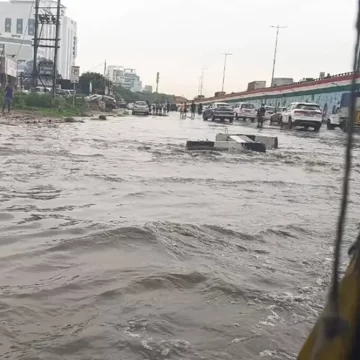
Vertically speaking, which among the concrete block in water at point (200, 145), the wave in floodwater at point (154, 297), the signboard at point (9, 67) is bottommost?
the wave in floodwater at point (154, 297)

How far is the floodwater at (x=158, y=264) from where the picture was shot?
2664 millimetres

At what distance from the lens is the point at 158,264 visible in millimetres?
3844

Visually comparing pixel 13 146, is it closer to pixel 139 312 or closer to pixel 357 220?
pixel 357 220

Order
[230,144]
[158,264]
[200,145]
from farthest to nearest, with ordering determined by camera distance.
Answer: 1. [230,144]
2. [200,145]
3. [158,264]

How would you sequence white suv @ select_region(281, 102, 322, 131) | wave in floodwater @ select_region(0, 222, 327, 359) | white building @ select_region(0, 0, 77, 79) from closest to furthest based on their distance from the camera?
wave in floodwater @ select_region(0, 222, 327, 359), white suv @ select_region(281, 102, 322, 131), white building @ select_region(0, 0, 77, 79)

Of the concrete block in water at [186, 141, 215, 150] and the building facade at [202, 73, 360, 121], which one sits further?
the building facade at [202, 73, 360, 121]

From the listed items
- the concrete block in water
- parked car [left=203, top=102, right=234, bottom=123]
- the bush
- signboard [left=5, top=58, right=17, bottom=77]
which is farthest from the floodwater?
signboard [left=5, top=58, right=17, bottom=77]

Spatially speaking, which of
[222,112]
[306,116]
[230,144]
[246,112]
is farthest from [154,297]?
[246,112]

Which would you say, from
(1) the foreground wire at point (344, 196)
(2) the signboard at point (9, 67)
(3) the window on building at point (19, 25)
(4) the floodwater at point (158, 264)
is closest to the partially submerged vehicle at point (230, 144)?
(4) the floodwater at point (158, 264)

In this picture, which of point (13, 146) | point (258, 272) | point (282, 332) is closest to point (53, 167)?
point (13, 146)

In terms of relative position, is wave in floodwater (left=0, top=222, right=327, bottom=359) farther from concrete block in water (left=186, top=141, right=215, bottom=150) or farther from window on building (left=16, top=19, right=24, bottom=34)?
window on building (left=16, top=19, right=24, bottom=34)

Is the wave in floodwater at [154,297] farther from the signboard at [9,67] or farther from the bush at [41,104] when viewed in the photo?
the signboard at [9,67]

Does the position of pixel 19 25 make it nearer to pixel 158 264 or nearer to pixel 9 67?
pixel 9 67

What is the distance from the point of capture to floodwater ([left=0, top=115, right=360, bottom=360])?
2.66 meters
